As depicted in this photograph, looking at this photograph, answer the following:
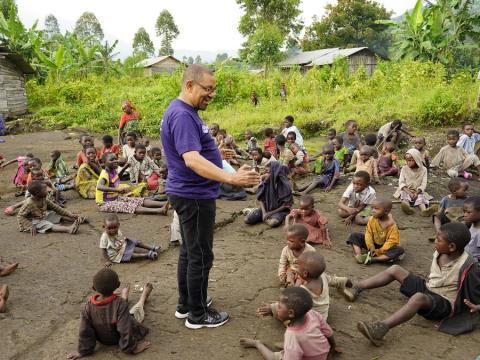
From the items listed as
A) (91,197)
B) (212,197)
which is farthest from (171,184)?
(91,197)

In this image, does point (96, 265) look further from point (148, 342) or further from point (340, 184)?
point (340, 184)

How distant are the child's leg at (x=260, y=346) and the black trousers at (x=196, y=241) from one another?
1.40 feet

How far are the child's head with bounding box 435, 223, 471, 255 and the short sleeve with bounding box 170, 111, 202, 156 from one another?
196 cm

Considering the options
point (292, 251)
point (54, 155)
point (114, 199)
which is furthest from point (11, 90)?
point (292, 251)

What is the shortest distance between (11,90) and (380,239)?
16317 mm

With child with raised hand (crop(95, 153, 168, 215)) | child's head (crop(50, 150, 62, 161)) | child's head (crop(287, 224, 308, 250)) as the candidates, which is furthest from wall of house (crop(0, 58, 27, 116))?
child's head (crop(287, 224, 308, 250))

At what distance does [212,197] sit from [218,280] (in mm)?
1448

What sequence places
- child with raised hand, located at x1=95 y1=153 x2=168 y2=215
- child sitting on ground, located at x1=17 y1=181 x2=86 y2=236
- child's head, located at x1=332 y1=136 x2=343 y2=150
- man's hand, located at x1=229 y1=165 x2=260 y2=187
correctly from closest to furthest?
man's hand, located at x1=229 y1=165 x2=260 y2=187 < child sitting on ground, located at x1=17 y1=181 x2=86 y2=236 < child with raised hand, located at x1=95 y1=153 x2=168 y2=215 < child's head, located at x1=332 y1=136 x2=343 y2=150

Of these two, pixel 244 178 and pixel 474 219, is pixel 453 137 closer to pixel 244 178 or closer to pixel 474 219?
pixel 474 219

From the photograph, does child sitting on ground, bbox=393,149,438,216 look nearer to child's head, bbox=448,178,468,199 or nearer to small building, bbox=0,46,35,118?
child's head, bbox=448,178,468,199

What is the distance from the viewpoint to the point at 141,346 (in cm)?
286

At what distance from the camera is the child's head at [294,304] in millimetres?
2410

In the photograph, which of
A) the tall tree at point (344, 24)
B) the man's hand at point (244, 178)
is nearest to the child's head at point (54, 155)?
the man's hand at point (244, 178)

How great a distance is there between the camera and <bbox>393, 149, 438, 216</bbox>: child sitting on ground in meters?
6.00
